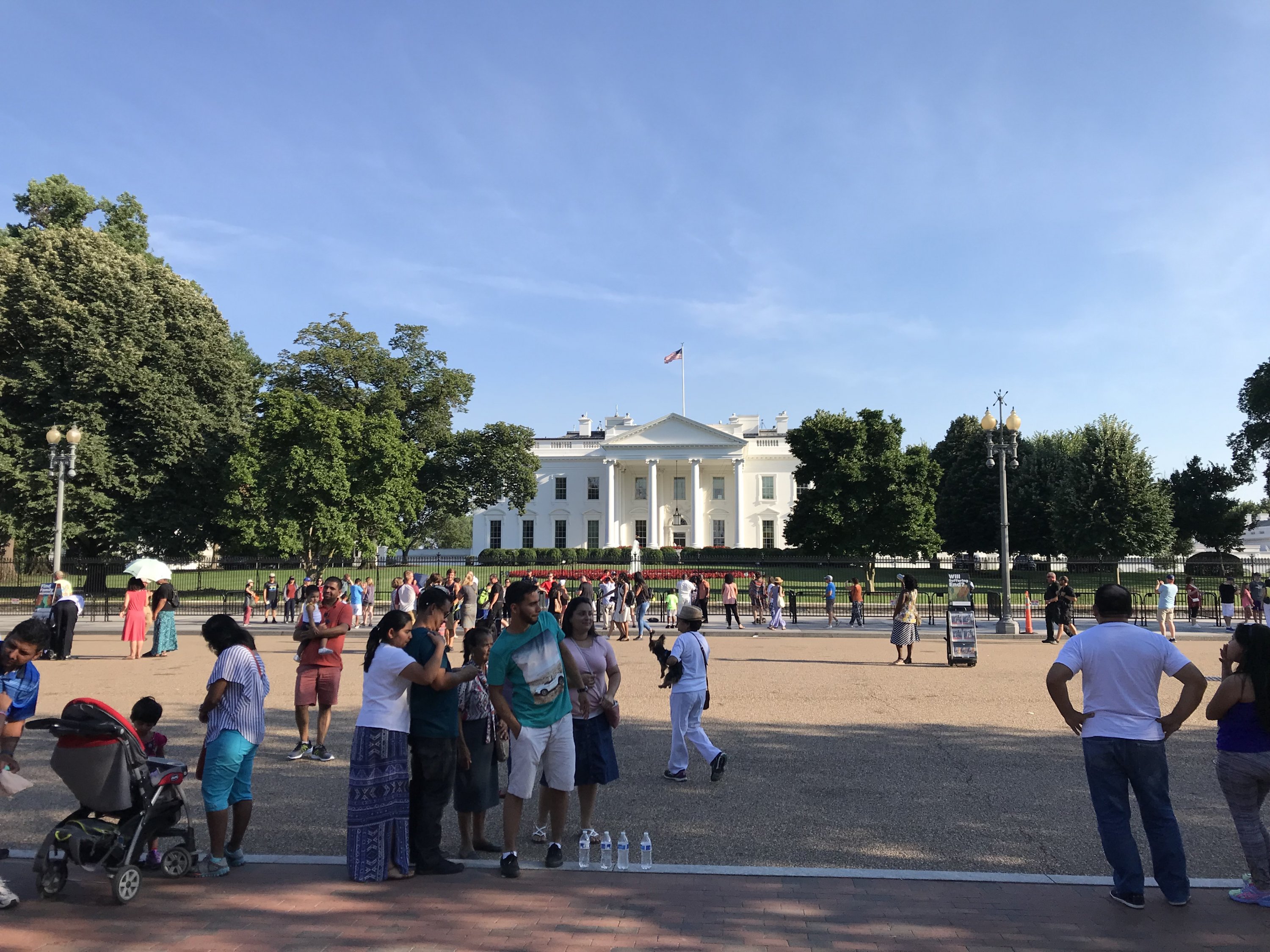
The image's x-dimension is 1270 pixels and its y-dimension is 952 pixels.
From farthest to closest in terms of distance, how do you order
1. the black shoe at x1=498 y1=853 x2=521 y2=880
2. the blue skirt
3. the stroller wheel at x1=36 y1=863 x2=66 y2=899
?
1. the blue skirt
2. the black shoe at x1=498 y1=853 x2=521 y2=880
3. the stroller wheel at x1=36 y1=863 x2=66 y2=899

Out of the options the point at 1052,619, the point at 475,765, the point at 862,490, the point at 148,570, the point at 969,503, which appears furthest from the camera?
the point at 969,503

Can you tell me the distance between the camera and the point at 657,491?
78375 mm

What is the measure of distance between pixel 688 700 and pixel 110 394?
35.6m

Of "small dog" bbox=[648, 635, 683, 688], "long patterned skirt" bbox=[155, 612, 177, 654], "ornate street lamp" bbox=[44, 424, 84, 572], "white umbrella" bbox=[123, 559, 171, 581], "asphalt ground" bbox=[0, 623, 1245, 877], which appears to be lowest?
"asphalt ground" bbox=[0, 623, 1245, 877]

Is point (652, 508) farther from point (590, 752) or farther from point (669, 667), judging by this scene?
point (590, 752)

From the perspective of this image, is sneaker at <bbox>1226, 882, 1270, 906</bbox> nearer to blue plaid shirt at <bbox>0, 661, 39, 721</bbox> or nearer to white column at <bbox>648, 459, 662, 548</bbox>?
blue plaid shirt at <bbox>0, 661, 39, 721</bbox>

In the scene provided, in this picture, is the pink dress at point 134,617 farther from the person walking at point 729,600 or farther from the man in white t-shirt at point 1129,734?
the man in white t-shirt at point 1129,734

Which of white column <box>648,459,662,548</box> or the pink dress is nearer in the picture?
the pink dress

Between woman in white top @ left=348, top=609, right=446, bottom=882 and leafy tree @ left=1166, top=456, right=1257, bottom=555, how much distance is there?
62.8 m

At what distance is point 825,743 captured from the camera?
9117 millimetres

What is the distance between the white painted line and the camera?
500 cm

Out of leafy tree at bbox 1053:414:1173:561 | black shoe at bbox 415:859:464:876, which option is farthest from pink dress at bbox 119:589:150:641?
leafy tree at bbox 1053:414:1173:561

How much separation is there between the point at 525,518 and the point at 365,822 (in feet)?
250

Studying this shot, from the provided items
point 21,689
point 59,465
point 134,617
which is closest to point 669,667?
point 21,689
